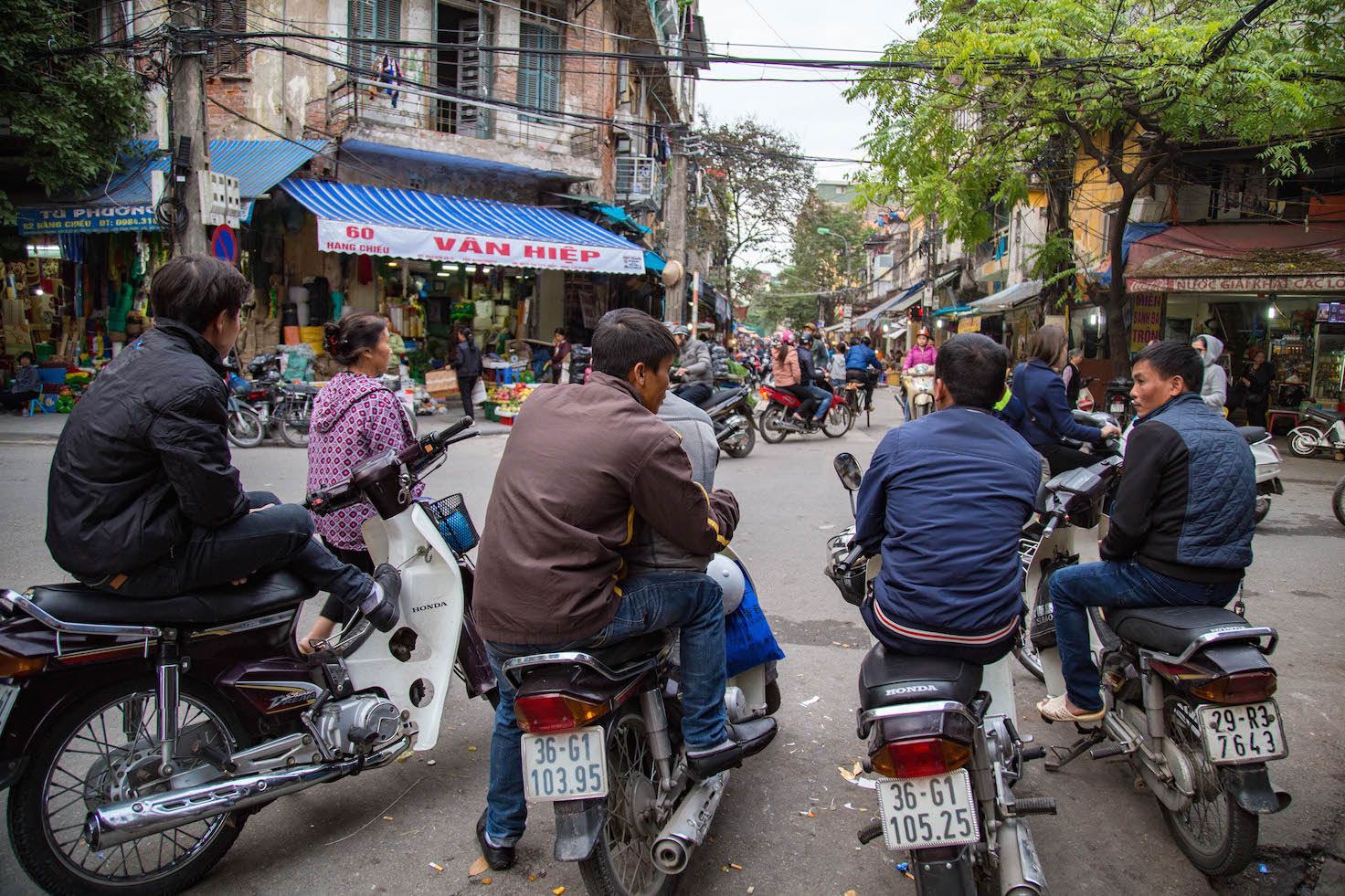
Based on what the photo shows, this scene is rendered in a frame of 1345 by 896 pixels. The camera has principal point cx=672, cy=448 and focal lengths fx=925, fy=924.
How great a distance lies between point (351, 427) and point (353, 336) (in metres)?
0.38

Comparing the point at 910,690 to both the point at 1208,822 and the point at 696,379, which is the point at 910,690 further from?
the point at 696,379

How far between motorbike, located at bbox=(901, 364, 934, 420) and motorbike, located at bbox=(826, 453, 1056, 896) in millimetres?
13449

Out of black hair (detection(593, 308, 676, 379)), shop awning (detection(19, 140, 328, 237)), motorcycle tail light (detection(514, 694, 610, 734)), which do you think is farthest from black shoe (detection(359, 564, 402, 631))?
shop awning (detection(19, 140, 328, 237))

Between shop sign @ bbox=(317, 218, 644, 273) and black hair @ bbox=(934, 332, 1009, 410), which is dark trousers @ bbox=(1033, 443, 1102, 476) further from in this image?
shop sign @ bbox=(317, 218, 644, 273)

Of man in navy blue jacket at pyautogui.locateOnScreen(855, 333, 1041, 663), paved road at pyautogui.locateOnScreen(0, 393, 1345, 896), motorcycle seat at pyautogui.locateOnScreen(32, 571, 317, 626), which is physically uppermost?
man in navy blue jacket at pyautogui.locateOnScreen(855, 333, 1041, 663)

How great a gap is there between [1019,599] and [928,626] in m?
0.31

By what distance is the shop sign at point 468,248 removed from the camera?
1362 cm

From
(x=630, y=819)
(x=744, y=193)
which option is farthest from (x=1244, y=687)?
(x=744, y=193)

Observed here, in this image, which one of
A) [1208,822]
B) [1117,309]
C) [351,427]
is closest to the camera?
[1208,822]

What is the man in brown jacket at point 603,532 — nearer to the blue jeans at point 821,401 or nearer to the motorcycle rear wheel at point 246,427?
the motorcycle rear wheel at point 246,427

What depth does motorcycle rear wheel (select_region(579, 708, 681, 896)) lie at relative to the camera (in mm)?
2516

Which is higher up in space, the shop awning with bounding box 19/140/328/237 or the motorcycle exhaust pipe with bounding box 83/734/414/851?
the shop awning with bounding box 19/140/328/237

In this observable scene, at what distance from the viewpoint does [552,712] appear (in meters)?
2.36

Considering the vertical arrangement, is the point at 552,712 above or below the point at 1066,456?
below
